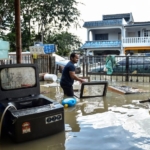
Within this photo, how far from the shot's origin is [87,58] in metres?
11.5

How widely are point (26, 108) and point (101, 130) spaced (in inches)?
56.8

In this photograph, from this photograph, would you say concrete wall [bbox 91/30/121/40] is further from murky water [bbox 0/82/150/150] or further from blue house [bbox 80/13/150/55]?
murky water [bbox 0/82/150/150]

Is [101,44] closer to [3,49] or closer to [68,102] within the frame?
[3,49]

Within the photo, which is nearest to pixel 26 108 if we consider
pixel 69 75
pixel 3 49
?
pixel 69 75

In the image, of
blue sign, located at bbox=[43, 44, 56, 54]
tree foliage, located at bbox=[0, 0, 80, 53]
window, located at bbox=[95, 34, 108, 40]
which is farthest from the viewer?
window, located at bbox=[95, 34, 108, 40]

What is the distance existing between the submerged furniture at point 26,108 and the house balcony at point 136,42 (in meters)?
22.8

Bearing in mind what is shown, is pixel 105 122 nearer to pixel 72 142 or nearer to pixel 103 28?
pixel 72 142

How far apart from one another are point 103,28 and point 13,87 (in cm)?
2479

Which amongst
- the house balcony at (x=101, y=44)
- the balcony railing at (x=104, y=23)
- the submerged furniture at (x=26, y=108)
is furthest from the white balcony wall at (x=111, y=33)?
the submerged furniture at (x=26, y=108)

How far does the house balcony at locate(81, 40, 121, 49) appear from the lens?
84.9 feet

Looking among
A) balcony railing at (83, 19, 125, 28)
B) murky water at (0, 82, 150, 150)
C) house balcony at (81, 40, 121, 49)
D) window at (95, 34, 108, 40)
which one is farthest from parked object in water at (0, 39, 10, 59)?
window at (95, 34, 108, 40)

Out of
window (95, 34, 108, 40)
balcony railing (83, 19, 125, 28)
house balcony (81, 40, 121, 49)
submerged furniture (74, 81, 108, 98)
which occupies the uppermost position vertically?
balcony railing (83, 19, 125, 28)

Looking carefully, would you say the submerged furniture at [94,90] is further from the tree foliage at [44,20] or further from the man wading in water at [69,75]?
the tree foliage at [44,20]

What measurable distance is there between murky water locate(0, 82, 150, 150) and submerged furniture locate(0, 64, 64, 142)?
181 millimetres
